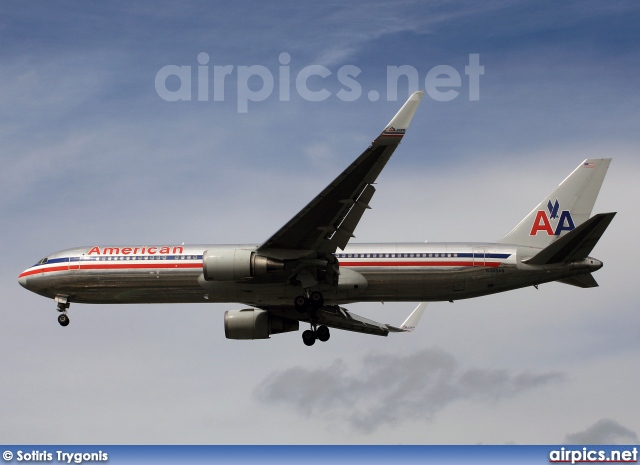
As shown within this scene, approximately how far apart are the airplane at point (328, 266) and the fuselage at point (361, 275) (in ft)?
0.15

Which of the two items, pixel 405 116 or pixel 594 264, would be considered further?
pixel 594 264

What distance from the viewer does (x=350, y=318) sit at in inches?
2137

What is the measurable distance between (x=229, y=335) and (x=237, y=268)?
29.5ft

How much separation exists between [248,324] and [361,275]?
7.84 m

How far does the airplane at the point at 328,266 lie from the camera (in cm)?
4428

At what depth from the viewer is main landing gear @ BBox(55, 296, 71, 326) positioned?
168 feet

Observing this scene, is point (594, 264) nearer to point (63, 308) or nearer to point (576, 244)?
point (576, 244)

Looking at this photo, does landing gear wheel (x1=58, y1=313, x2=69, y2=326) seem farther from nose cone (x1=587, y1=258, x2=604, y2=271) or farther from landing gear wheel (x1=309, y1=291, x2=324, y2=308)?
nose cone (x1=587, y1=258, x2=604, y2=271)

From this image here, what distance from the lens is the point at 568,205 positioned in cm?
5038

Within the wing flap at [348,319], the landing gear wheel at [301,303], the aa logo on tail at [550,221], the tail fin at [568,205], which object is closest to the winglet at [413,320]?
the wing flap at [348,319]

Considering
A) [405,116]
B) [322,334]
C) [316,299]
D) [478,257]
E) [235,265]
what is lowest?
[322,334]

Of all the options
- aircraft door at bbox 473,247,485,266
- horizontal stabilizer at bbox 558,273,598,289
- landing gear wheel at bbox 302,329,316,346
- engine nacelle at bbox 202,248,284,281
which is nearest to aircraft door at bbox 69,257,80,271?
engine nacelle at bbox 202,248,284,281

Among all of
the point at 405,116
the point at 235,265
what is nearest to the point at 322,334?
the point at 235,265

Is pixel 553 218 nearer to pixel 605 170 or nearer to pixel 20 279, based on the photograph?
pixel 605 170
